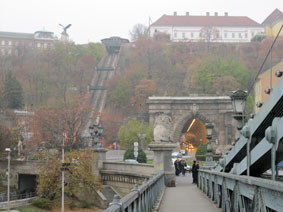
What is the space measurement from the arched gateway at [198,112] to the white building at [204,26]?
75685 mm

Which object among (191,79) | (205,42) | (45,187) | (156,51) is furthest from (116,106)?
(45,187)

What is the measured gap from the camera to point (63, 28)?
18562 centimetres

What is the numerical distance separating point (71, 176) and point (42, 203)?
2943mm

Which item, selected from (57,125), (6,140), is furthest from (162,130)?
(6,140)

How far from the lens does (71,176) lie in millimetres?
39375

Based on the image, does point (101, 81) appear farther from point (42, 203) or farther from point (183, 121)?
point (42, 203)

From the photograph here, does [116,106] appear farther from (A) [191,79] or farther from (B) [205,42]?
(B) [205,42]

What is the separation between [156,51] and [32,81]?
1201 inches

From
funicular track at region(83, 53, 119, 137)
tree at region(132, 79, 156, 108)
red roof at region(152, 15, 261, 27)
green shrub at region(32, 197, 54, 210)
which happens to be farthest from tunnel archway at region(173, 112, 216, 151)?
red roof at region(152, 15, 261, 27)

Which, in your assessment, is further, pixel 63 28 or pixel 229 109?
pixel 63 28

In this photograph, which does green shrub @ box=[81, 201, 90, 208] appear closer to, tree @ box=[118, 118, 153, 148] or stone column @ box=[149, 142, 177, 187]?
stone column @ box=[149, 142, 177, 187]

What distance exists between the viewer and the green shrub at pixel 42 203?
38.8 metres

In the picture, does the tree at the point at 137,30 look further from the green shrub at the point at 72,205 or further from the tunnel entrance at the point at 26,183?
the green shrub at the point at 72,205

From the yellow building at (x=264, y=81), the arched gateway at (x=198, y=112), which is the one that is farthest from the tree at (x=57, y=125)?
the yellow building at (x=264, y=81)
